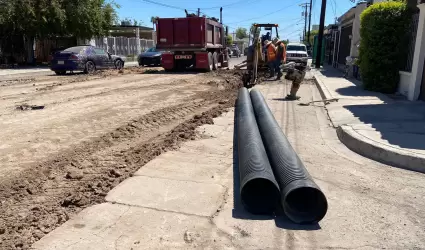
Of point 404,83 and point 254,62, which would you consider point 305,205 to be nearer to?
point 404,83

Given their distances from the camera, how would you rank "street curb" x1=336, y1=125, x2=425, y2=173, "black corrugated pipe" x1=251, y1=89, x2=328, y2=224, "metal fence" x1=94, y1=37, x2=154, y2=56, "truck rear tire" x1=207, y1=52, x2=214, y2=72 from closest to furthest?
1. "black corrugated pipe" x1=251, y1=89, x2=328, y2=224
2. "street curb" x1=336, y1=125, x2=425, y2=173
3. "truck rear tire" x1=207, y1=52, x2=214, y2=72
4. "metal fence" x1=94, y1=37, x2=154, y2=56

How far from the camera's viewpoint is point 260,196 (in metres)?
3.76

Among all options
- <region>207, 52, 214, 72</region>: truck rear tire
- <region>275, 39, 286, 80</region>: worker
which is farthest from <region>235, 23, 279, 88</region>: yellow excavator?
<region>207, 52, 214, 72</region>: truck rear tire

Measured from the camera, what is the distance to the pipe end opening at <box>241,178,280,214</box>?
142 inches

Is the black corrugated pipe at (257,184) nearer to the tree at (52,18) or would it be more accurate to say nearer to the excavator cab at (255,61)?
the excavator cab at (255,61)

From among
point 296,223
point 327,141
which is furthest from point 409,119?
point 296,223

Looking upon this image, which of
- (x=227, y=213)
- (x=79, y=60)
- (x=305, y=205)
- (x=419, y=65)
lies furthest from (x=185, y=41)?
(x=305, y=205)

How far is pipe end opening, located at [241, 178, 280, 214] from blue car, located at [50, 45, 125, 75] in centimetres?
1586

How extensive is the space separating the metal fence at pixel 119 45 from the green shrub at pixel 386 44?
27.4 metres

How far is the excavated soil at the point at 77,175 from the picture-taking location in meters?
3.45

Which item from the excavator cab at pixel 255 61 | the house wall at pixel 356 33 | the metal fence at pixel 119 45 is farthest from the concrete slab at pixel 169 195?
the metal fence at pixel 119 45

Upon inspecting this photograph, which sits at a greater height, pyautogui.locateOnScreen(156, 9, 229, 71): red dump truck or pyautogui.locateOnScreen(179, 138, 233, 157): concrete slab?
pyautogui.locateOnScreen(156, 9, 229, 71): red dump truck

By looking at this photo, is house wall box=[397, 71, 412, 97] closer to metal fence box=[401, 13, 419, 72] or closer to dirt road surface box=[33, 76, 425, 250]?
metal fence box=[401, 13, 419, 72]

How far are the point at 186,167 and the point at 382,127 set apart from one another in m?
3.83
